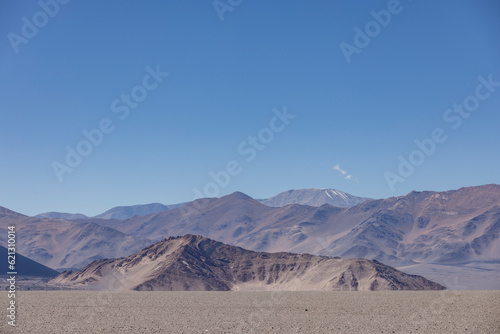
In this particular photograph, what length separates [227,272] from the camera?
4464 inches

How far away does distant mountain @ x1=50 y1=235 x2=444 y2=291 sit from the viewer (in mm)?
101938

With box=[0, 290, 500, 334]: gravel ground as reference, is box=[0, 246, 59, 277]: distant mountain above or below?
above

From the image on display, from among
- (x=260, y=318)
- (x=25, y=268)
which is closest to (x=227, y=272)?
(x=25, y=268)

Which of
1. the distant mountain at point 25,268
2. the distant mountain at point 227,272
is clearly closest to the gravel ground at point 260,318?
the distant mountain at point 227,272

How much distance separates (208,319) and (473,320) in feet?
69.5

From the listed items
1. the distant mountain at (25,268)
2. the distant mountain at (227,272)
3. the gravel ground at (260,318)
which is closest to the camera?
the gravel ground at (260,318)

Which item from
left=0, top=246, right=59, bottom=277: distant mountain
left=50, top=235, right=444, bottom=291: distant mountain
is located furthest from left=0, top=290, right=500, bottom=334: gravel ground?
left=0, top=246, right=59, bottom=277: distant mountain

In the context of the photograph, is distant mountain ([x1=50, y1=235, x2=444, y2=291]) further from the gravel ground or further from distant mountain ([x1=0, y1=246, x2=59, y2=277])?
the gravel ground

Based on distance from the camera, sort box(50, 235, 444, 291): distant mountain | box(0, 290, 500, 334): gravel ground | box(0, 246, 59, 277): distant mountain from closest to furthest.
→ box(0, 290, 500, 334): gravel ground < box(50, 235, 444, 291): distant mountain < box(0, 246, 59, 277): distant mountain

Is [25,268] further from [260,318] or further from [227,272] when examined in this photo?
[260,318]

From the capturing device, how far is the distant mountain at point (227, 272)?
10194 centimetres

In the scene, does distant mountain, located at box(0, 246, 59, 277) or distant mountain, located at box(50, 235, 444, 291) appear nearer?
distant mountain, located at box(50, 235, 444, 291)

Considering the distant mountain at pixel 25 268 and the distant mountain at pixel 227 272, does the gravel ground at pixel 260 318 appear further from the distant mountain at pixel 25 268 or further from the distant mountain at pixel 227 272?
the distant mountain at pixel 25 268

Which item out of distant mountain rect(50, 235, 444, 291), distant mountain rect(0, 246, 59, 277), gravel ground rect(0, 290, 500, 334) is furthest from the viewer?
distant mountain rect(0, 246, 59, 277)
